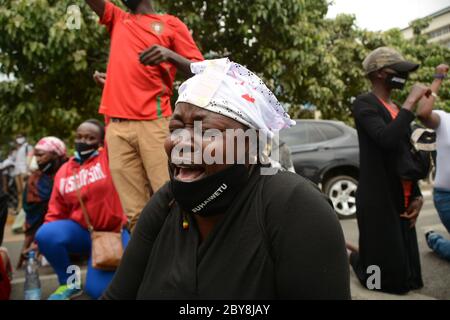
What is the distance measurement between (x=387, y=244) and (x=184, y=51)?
1978 mm

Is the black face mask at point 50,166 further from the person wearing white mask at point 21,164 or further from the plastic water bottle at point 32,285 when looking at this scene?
the person wearing white mask at point 21,164

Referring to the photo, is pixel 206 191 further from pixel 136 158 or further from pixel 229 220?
pixel 136 158

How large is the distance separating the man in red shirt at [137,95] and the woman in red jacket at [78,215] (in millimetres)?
820

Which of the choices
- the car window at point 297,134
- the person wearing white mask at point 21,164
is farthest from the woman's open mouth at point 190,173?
the person wearing white mask at point 21,164

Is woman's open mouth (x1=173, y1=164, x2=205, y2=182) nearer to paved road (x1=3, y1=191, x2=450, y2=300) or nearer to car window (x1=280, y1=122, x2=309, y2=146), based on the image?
paved road (x1=3, y1=191, x2=450, y2=300)

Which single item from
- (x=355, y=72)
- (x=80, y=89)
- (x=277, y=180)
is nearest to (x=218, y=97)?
(x=277, y=180)

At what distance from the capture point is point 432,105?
10.4 feet

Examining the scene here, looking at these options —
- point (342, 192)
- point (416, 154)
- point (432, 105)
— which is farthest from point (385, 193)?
point (342, 192)

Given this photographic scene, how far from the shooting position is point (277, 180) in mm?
1476

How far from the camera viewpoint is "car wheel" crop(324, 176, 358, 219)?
737 cm

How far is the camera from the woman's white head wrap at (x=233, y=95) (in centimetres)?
148

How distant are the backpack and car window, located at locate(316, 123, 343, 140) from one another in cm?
436

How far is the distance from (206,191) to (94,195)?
236 centimetres
